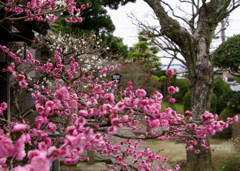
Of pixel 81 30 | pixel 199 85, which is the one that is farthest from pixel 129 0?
pixel 199 85

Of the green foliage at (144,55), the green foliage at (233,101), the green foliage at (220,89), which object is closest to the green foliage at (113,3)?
the green foliage at (233,101)

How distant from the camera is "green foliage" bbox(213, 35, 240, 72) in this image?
291 inches

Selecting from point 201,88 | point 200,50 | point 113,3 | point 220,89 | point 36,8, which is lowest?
point 220,89

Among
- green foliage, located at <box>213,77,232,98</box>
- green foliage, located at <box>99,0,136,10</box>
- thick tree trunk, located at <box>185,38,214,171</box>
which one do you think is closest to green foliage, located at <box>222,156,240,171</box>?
thick tree trunk, located at <box>185,38,214,171</box>

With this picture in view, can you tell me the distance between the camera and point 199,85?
19.3ft

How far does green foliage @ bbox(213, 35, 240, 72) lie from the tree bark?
1.73 metres

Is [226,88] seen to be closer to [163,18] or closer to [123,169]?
[163,18]

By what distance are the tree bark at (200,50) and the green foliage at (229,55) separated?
68.1 inches

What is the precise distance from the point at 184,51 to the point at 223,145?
13.4 feet

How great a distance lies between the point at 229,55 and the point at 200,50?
215cm

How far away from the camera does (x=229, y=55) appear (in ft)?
24.7

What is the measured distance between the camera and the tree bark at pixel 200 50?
5.80m

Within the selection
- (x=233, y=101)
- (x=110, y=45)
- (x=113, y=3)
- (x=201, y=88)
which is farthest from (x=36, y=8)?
(x=113, y=3)

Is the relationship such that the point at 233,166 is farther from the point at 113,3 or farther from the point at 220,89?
the point at 220,89
